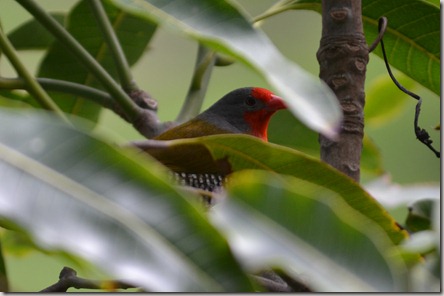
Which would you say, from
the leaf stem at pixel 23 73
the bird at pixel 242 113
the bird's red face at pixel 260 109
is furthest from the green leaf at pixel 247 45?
the bird's red face at pixel 260 109

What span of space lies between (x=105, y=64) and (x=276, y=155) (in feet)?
4.55

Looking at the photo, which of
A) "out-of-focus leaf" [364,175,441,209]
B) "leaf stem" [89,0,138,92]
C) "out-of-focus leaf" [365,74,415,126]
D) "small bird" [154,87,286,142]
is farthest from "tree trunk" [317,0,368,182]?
"small bird" [154,87,286,142]

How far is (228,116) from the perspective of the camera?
3326mm

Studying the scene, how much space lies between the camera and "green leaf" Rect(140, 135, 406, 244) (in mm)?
1240

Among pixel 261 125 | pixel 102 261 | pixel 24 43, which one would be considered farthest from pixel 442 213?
pixel 261 125

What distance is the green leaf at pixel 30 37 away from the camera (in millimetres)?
2566

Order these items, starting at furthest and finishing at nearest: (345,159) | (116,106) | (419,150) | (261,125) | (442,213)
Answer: (261,125)
(419,150)
(116,106)
(345,159)
(442,213)

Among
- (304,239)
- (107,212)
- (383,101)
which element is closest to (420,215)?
(304,239)

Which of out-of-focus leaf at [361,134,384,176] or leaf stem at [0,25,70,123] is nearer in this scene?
leaf stem at [0,25,70,123]

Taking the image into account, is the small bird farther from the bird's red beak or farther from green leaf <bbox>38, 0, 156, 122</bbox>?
green leaf <bbox>38, 0, 156, 122</bbox>

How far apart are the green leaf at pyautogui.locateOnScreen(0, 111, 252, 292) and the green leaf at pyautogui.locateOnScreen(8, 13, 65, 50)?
1.60 meters

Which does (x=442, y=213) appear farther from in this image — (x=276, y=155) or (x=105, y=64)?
(x=105, y=64)

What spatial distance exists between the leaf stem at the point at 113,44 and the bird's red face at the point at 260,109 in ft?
3.22

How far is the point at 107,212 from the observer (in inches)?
36.1
